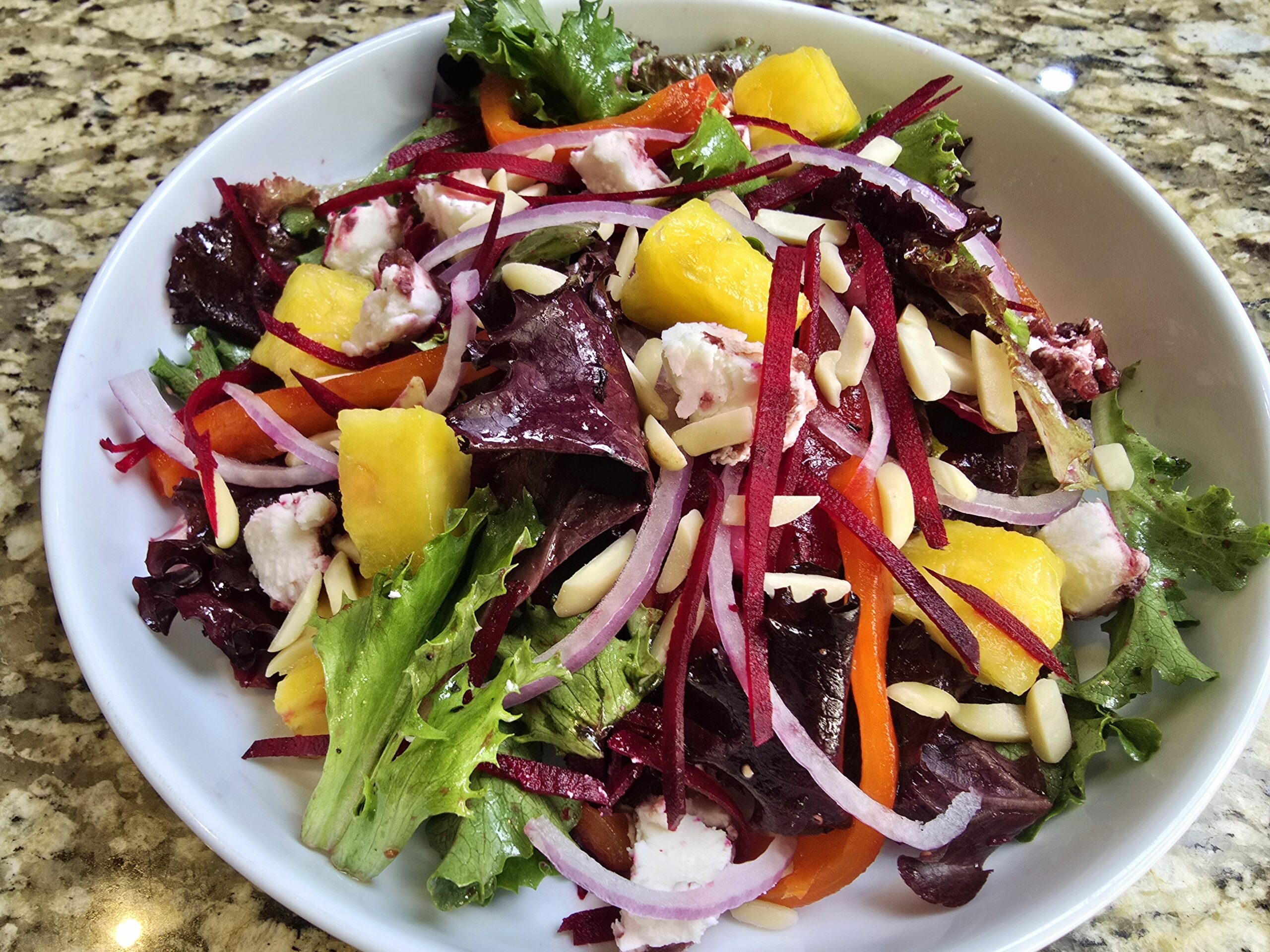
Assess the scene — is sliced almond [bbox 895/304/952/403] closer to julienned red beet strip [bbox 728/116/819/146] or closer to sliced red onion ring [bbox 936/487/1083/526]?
sliced red onion ring [bbox 936/487/1083/526]

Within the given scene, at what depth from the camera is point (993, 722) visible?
1.36m

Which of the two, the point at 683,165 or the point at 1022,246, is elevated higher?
the point at 683,165

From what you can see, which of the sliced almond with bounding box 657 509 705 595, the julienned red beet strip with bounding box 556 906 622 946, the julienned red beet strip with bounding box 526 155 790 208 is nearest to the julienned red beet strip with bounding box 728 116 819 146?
the julienned red beet strip with bounding box 526 155 790 208

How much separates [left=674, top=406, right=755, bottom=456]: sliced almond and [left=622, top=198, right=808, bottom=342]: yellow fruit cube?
161mm

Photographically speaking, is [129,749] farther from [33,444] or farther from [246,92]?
[246,92]

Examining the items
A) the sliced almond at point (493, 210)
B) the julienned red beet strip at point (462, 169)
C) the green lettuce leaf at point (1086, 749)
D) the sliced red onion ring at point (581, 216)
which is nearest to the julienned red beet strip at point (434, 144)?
the julienned red beet strip at point (462, 169)

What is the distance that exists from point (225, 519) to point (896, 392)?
122 cm

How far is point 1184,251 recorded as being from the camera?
1.63m

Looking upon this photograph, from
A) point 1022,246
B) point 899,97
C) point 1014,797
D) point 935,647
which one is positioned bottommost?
point 1014,797

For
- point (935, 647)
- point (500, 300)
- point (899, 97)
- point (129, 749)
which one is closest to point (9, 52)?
point (500, 300)

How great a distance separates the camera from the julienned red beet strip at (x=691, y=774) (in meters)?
1.30

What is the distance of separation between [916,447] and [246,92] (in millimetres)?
2059

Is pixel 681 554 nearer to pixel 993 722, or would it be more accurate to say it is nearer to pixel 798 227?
pixel 993 722

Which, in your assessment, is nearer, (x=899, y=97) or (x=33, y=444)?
(x=33, y=444)
